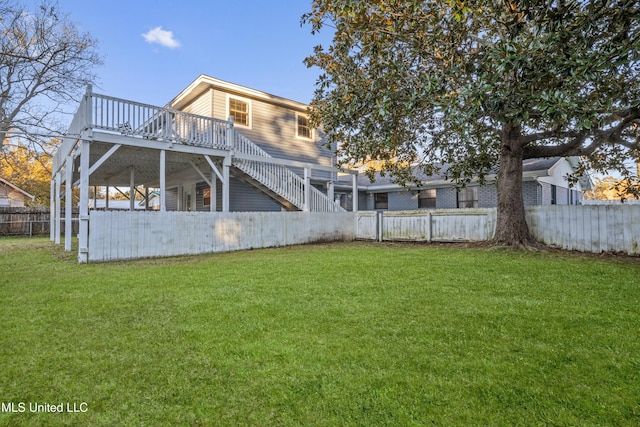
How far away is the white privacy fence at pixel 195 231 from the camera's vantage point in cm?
820

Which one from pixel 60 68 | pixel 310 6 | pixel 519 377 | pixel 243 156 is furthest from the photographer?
pixel 60 68

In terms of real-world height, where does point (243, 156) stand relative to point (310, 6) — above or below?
below

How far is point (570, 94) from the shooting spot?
505 cm

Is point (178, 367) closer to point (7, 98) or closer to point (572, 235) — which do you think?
point (572, 235)

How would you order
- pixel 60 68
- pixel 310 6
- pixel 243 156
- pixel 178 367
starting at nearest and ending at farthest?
pixel 178 367
pixel 310 6
pixel 243 156
pixel 60 68

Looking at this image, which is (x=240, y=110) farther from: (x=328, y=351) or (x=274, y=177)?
(x=328, y=351)

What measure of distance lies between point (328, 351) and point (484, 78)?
4828 mm

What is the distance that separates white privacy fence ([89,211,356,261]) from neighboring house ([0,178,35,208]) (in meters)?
22.7

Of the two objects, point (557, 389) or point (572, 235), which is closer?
point (557, 389)

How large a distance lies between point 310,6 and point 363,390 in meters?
8.40

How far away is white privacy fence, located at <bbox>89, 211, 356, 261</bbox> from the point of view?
820cm

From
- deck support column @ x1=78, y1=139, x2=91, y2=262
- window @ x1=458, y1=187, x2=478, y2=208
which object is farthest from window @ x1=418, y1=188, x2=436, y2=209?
deck support column @ x1=78, y1=139, x2=91, y2=262

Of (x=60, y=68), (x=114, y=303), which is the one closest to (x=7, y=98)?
(x=60, y=68)

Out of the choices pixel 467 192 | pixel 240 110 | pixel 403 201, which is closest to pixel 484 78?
pixel 240 110
